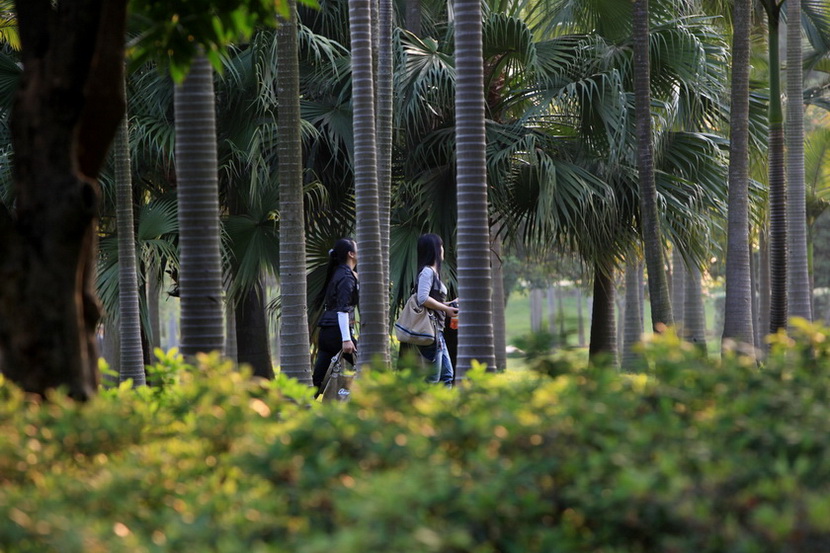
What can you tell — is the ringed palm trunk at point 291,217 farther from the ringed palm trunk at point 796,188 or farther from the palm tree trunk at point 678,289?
the palm tree trunk at point 678,289

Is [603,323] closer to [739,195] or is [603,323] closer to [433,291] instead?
[739,195]

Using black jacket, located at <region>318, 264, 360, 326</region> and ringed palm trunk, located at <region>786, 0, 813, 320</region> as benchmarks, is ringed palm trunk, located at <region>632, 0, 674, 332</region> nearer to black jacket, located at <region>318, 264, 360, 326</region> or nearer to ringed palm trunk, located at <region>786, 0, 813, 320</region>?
black jacket, located at <region>318, 264, 360, 326</region>

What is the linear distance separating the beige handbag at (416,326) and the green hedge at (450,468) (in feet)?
18.1

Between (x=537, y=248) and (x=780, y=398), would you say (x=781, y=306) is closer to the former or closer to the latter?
(x=537, y=248)

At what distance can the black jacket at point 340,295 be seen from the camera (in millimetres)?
9852

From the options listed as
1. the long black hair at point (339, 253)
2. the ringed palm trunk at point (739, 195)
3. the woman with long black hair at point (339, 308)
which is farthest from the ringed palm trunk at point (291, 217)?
the ringed palm trunk at point (739, 195)

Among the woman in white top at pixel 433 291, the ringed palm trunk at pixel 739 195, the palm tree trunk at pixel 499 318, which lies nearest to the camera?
the woman in white top at pixel 433 291

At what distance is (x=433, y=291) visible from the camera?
970 centimetres

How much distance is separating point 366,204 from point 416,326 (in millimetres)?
1375

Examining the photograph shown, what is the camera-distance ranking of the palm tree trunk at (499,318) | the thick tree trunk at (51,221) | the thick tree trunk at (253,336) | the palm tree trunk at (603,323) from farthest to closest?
1. the palm tree trunk at (499,318)
2. the palm tree trunk at (603,323)
3. the thick tree trunk at (253,336)
4. the thick tree trunk at (51,221)

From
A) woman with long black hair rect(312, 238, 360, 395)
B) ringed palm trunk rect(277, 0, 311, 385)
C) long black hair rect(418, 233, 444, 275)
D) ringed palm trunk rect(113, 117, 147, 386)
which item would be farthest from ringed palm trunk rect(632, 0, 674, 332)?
ringed palm trunk rect(113, 117, 147, 386)

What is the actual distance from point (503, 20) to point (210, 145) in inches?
322

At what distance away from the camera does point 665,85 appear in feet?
46.6

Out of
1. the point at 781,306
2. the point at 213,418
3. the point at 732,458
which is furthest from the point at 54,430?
the point at 781,306
